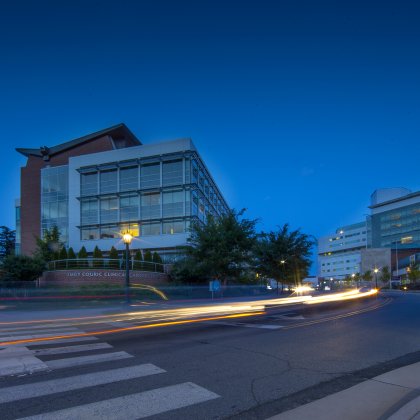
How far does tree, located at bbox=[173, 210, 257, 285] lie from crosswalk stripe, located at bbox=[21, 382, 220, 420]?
2519 centimetres

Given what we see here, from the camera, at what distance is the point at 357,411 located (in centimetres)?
448

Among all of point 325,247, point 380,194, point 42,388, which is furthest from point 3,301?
point 325,247

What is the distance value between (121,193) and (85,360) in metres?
42.1

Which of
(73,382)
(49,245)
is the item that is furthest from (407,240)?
(73,382)

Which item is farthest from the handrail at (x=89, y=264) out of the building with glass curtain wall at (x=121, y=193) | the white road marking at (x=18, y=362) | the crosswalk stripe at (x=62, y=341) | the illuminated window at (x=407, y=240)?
the illuminated window at (x=407, y=240)

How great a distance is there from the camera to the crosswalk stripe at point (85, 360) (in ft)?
22.1

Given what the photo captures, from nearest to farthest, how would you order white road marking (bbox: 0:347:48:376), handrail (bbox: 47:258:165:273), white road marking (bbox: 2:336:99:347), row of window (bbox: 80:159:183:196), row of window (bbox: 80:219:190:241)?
1. white road marking (bbox: 0:347:48:376)
2. white road marking (bbox: 2:336:99:347)
3. handrail (bbox: 47:258:165:273)
4. row of window (bbox: 80:219:190:241)
5. row of window (bbox: 80:159:183:196)

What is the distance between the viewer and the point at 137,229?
154ft

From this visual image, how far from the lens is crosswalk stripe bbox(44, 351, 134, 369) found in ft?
22.1

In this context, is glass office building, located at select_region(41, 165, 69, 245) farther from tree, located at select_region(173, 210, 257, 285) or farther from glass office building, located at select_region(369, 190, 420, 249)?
glass office building, located at select_region(369, 190, 420, 249)

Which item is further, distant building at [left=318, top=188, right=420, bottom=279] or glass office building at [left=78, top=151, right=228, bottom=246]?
distant building at [left=318, top=188, right=420, bottom=279]

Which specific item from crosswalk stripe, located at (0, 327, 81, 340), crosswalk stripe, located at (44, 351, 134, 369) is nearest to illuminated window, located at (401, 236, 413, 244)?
crosswalk stripe, located at (0, 327, 81, 340)

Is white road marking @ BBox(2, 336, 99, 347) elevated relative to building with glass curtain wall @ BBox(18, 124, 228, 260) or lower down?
lower down

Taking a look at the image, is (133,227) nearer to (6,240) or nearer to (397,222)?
(6,240)
